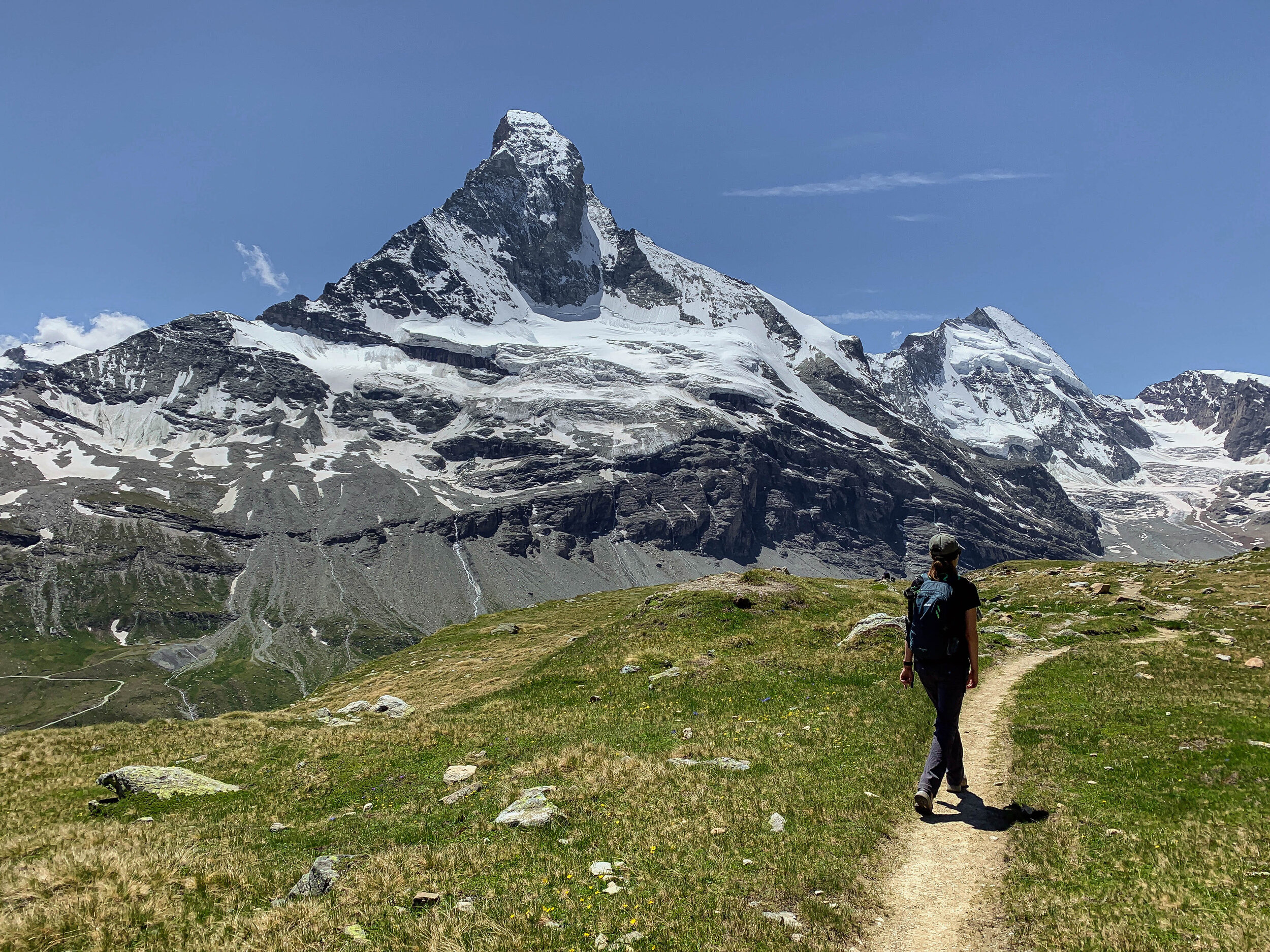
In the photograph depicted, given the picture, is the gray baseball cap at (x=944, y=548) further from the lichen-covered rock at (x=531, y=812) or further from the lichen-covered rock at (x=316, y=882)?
the lichen-covered rock at (x=316, y=882)

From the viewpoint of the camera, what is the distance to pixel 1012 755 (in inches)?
665

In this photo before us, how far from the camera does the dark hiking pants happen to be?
539 inches

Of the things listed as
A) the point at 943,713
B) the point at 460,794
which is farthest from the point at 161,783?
the point at 943,713

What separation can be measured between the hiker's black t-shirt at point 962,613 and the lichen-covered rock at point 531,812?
28.0 ft

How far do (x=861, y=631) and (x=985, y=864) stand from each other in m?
21.9

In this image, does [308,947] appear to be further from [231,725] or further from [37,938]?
[231,725]

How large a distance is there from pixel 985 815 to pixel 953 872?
263 centimetres

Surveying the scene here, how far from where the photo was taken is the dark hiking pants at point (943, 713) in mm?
13688

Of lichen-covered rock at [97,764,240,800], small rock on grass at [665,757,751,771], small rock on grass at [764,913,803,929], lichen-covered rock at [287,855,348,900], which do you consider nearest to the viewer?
small rock on grass at [764,913,803,929]

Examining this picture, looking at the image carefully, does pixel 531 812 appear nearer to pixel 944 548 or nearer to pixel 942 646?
pixel 942 646

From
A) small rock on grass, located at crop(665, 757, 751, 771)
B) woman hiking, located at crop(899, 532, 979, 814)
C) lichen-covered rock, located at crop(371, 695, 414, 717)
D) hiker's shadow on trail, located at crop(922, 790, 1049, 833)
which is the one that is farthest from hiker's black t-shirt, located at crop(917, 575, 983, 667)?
lichen-covered rock, located at crop(371, 695, 414, 717)

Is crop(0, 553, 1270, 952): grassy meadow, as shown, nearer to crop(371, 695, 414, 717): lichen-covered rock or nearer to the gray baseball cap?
crop(371, 695, 414, 717): lichen-covered rock

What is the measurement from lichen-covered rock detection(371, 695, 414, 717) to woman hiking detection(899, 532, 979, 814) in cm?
2307

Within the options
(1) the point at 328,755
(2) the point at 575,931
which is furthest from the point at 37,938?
(1) the point at 328,755
